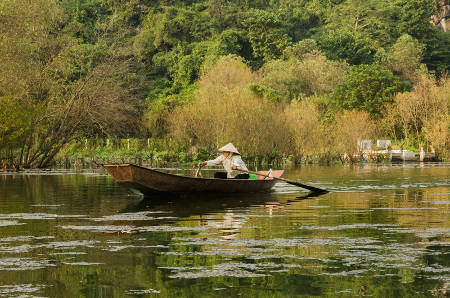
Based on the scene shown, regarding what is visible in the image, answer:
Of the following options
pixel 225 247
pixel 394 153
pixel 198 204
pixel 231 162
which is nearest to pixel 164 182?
pixel 198 204

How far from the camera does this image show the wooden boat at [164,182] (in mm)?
18938

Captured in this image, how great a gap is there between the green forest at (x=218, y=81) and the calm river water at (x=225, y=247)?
21186 millimetres

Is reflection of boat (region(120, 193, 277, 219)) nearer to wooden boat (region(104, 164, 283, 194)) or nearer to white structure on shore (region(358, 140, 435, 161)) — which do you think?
wooden boat (region(104, 164, 283, 194))

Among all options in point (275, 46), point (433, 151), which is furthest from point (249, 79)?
point (275, 46)

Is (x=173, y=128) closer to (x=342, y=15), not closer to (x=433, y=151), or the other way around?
(x=433, y=151)

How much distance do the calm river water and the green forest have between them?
21.2 metres

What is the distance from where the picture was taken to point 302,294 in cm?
800

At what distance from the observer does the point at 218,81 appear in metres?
62.6

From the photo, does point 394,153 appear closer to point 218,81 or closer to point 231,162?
point 218,81

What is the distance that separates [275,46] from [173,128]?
128ft

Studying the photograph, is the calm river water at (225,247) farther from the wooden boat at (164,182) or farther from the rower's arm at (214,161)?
the rower's arm at (214,161)

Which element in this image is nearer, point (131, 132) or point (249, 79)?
point (131, 132)

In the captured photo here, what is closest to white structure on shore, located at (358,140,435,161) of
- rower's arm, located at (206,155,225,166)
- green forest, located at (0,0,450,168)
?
green forest, located at (0,0,450,168)

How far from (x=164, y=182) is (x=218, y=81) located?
43595 millimetres
